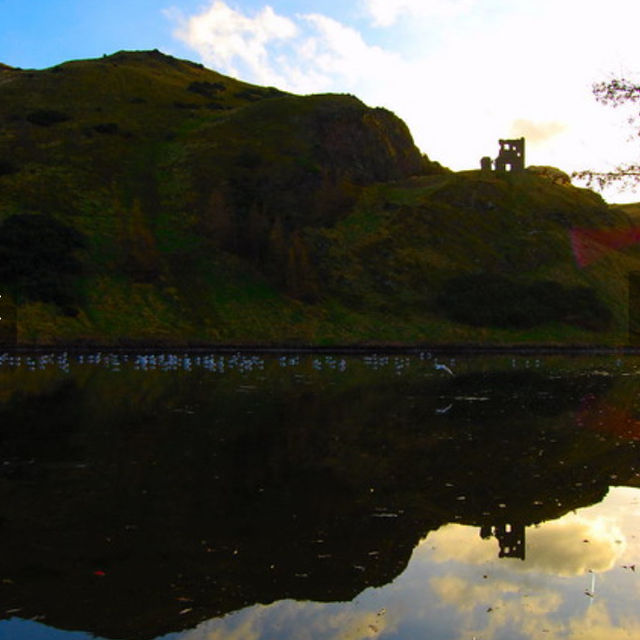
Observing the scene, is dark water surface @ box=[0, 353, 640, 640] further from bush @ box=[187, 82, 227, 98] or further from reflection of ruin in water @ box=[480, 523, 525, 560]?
bush @ box=[187, 82, 227, 98]

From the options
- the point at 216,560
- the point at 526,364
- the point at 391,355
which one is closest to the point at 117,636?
→ the point at 216,560

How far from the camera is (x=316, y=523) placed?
12.9 meters

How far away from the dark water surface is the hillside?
138ft

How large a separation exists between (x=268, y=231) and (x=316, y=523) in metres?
78.4

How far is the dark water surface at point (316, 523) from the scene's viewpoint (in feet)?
30.2

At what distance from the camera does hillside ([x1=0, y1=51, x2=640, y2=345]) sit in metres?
72.8

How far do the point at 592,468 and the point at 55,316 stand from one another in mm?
54856

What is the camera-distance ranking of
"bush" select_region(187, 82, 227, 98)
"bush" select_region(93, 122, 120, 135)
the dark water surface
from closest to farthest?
the dark water surface
"bush" select_region(93, 122, 120, 135)
"bush" select_region(187, 82, 227, 98)

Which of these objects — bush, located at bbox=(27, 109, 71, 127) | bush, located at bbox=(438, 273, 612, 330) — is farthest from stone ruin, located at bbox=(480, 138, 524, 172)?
bush, located at bbox=(27, 109, 71, 127)

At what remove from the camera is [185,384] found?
37.3m

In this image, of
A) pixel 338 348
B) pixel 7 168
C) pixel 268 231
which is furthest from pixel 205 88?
pixel 338 348

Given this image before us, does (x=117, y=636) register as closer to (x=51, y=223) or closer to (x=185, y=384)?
(x=185, y=384)

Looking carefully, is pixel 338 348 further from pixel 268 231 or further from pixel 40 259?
pixel 40 259

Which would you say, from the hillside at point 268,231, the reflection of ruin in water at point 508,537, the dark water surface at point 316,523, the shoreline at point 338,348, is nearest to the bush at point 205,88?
the hillside at point 268,231
